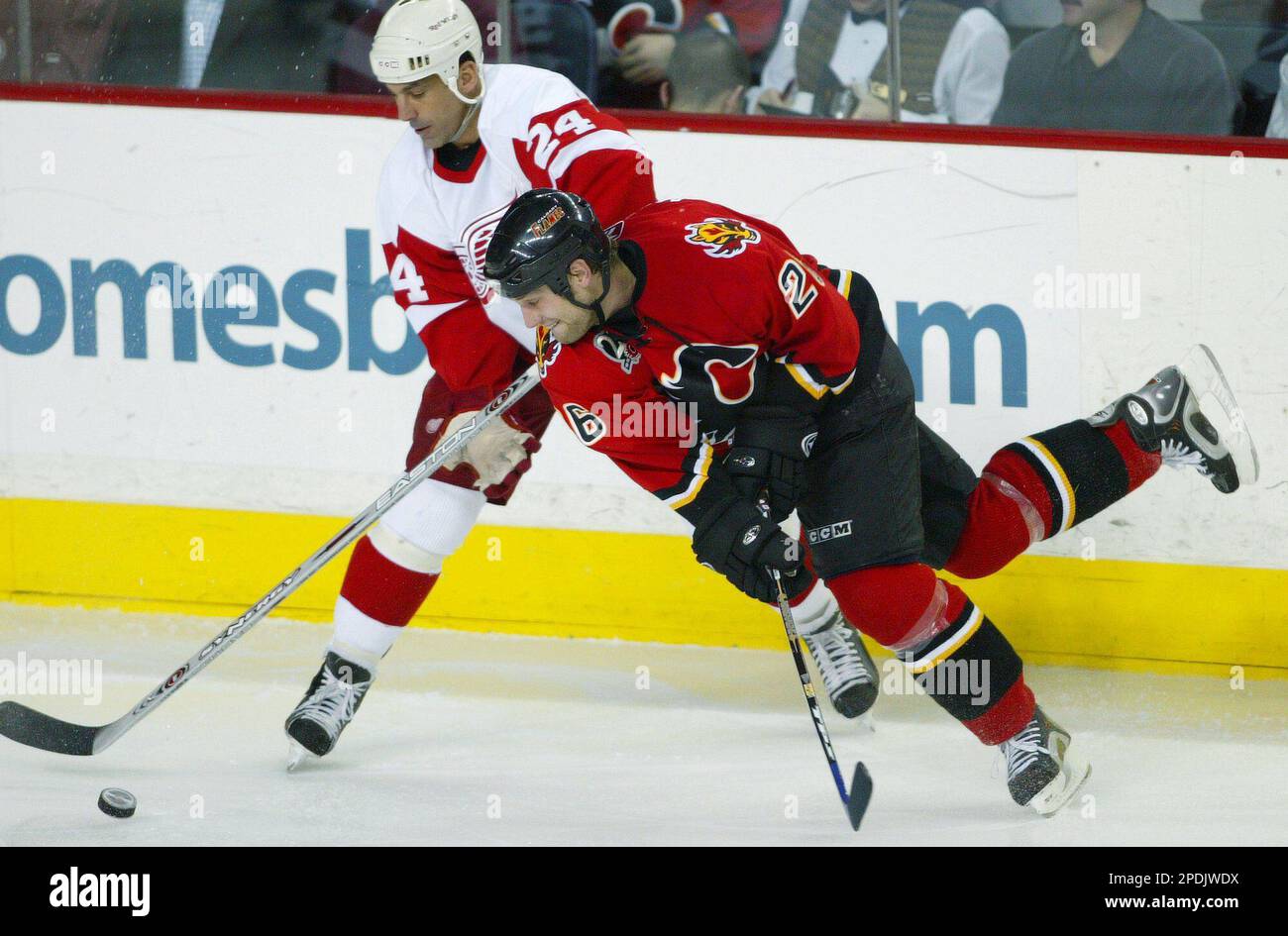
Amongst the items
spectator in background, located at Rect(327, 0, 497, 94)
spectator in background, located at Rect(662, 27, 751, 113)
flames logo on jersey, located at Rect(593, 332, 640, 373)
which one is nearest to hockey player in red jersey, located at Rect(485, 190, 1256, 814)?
flames logo on jersey, located at Rect(593, 332, 640, 373)

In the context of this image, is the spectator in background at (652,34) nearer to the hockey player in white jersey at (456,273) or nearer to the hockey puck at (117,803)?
the hockey player in white jersey at (456,273)

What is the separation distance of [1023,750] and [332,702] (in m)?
1.18

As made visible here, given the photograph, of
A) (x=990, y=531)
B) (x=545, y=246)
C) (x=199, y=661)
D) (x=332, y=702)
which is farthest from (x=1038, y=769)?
(x=199, y=661)

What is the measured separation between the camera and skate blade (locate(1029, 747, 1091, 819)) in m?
2.70

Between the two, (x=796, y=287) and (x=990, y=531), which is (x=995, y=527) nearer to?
(x=990, y=531)

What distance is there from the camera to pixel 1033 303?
3.39m

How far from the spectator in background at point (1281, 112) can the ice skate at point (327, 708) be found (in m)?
1.91

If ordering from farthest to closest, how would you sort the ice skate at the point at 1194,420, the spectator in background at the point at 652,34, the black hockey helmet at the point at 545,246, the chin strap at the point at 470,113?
1. the spectator in background at the point at 652,34
2. the ice skate at the point at 1194,420
3. the chin strap at the point at 470,113
4. the black hockey helmet at the point at 545,246

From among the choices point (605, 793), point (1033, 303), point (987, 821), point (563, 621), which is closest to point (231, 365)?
point (563, 621)

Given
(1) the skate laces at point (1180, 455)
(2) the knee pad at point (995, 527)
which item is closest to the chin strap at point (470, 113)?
(2) the knee pad at point (995, 527)

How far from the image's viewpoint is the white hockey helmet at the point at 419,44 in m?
2.76


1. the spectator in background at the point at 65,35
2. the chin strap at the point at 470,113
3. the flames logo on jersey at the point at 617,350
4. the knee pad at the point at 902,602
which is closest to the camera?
the flames logo on jersey at the point at 617,350

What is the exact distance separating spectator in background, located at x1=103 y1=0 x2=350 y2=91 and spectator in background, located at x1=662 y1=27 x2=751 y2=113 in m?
0.74

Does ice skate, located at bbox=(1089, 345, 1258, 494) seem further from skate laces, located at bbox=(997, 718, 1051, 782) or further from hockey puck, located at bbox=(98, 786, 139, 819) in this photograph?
hockey puck, located at bbox=(98, 786, 139, 819)
